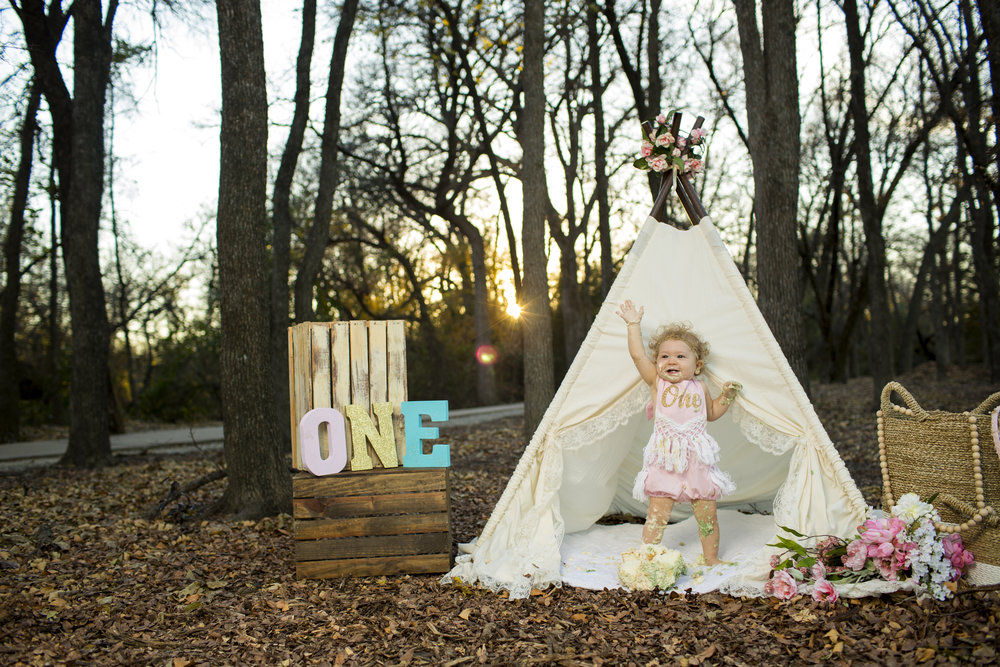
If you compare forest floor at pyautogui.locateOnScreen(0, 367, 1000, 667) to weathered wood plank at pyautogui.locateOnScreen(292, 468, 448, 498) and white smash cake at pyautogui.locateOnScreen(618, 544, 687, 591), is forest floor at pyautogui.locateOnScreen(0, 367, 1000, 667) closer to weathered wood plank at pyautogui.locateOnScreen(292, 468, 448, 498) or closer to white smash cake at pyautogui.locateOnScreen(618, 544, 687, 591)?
white smash cake at pyautogui.locateOnScreen(618, 544, 687, 591)

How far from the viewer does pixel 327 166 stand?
372 inches

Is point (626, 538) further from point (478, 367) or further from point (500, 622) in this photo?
point (478, 367)

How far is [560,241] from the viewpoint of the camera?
12.6 metres

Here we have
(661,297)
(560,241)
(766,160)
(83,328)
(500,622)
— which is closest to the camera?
(500,622)

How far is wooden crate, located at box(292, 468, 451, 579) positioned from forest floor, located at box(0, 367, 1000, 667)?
0.33 ft

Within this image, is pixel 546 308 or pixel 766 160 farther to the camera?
pixel 546 308

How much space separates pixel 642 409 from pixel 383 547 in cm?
182

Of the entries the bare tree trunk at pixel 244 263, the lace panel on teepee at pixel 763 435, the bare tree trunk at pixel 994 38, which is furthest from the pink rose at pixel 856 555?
the bare tree trunk at pixel 994 38

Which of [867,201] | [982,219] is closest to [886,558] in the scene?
[867,201]

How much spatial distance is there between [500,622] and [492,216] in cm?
1894

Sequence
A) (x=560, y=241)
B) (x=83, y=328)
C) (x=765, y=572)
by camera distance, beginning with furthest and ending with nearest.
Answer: (x=560, y=241), (x=83, y=328), (x=765, y=572)

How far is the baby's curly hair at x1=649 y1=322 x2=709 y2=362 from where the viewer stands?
444 centimetres

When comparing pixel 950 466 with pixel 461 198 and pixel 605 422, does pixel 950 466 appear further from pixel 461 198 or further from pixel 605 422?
pixel 461 198

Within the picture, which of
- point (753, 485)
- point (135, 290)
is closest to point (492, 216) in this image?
point (135, 290)
